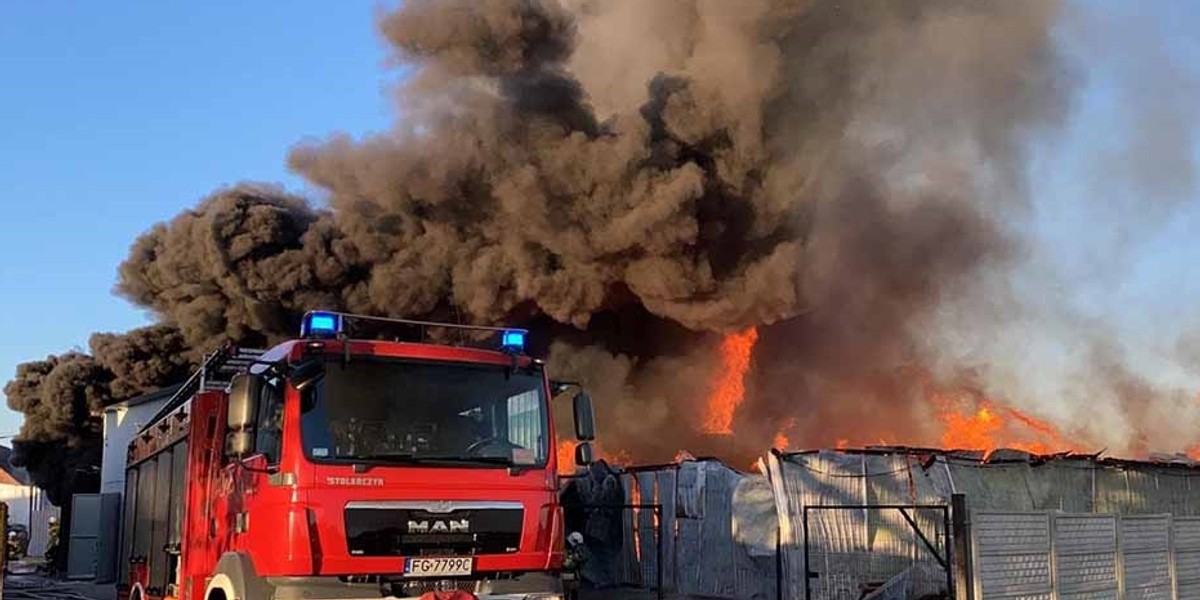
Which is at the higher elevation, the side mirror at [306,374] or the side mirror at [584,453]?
the side mirror at [306,374]

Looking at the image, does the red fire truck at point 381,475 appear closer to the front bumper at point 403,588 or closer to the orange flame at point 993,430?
the front bumper at point 403,588

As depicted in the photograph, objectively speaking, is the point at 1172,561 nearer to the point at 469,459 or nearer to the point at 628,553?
the point at 628,553

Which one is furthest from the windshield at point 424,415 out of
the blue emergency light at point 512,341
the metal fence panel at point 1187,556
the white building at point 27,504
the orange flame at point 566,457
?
the white building at point 27,504

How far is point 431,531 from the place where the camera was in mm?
7312

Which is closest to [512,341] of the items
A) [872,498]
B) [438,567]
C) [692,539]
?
[438,567]

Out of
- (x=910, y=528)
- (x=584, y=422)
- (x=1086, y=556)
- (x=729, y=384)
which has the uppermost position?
(x=729, y=384)

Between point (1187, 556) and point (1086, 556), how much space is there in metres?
2.49

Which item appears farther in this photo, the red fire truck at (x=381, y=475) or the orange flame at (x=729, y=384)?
the orange flame at (x=729, y=384)

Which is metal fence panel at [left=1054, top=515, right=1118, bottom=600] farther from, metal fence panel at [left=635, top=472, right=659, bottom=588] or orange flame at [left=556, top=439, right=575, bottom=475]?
orange flame at [left=556, top=439, right=575, bottom=475]

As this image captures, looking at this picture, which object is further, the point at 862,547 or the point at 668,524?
the point at 668,524

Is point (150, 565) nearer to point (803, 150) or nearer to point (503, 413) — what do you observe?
point (503, 413)

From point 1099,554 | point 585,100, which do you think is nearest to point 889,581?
point 1099,554

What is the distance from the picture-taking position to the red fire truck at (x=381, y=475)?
7062 millimetres

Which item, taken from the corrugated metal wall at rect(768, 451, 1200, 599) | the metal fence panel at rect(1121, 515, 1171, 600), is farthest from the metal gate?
the metal fence panel at rect(1121, 515, 1171, 600)
